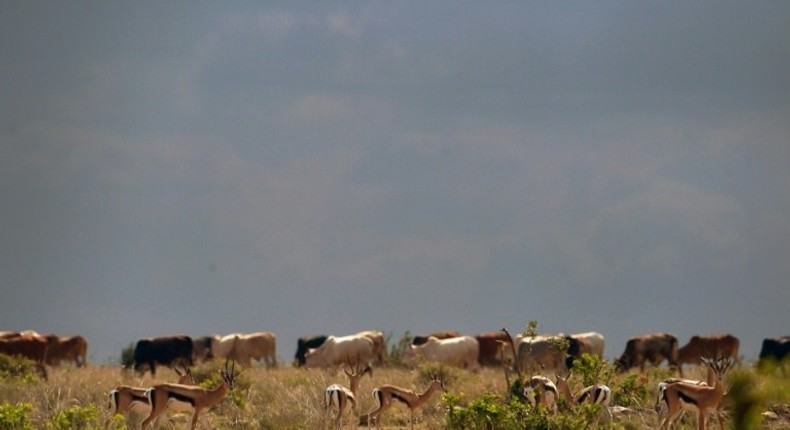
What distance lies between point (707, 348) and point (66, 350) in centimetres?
2662

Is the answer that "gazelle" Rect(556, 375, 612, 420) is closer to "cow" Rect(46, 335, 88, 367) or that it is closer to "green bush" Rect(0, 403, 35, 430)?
"green bush" Rect(0, 403, 35, 430)

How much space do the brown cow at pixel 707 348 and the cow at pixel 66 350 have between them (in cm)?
2431

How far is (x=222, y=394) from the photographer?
2005 centimetres

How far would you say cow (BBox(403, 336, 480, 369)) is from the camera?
42000 mm

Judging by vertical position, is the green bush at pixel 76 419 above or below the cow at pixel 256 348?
below

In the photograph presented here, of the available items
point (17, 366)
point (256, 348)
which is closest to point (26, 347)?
point (17, 366)

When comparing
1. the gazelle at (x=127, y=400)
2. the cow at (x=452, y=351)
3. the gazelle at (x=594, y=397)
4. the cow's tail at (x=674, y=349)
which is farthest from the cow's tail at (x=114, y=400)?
the cow's tail at (x=674, y=349)

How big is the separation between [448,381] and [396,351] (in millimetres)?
19814

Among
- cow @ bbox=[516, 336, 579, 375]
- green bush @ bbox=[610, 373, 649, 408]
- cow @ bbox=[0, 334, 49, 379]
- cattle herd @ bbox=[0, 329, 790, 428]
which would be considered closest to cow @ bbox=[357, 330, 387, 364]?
cattle herd @ bbox=[0, 329, 790, 428]

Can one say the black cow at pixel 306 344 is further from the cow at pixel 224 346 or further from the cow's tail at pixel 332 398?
the cow's tail at pixel 332 398

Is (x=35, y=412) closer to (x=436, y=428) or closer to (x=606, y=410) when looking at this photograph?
(x=436, y=428)

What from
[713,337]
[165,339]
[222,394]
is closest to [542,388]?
[222,394]

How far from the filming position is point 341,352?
43062mm

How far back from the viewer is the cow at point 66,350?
1860 inches
